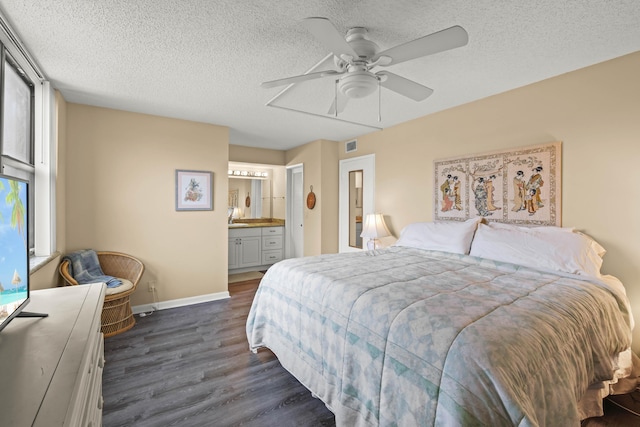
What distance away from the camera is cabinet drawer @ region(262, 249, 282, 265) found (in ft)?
19.7

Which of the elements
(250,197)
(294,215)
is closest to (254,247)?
(294,215)

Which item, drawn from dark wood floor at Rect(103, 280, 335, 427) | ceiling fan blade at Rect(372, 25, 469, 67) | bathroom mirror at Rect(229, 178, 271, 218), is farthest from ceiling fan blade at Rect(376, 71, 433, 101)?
bathroom mirror at Rect(229, 178, 271, 218)

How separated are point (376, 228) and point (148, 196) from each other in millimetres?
2986

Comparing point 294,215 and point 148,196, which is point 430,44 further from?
point 294,215

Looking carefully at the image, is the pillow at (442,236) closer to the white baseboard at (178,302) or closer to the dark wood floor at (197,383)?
the dark wood floor at (197,383)

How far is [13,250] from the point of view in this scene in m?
1.14

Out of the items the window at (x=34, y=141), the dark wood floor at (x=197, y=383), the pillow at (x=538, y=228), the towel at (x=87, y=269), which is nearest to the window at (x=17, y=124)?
the window at (x=34, y=141)

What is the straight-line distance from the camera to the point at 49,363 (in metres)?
0.88

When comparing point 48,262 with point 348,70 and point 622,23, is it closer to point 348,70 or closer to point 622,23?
point 348,70

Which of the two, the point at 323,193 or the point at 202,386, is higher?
the point at 323,193

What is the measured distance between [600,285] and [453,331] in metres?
1.40

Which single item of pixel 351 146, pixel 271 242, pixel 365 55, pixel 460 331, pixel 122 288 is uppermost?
pixel 351 146

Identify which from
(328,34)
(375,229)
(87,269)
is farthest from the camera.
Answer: (375,229)

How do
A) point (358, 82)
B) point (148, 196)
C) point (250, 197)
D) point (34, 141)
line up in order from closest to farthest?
point (358, 82) < point (34, 141) < point (148, 196) < point (250, 197)
